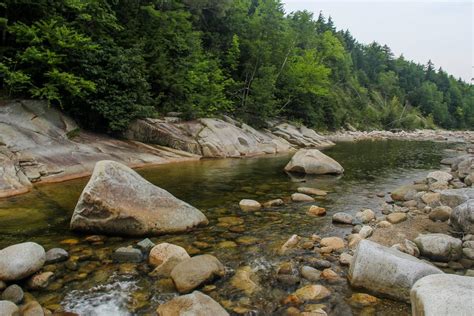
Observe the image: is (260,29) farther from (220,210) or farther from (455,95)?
(455,95)

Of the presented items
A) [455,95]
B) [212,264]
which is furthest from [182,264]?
[455,95]

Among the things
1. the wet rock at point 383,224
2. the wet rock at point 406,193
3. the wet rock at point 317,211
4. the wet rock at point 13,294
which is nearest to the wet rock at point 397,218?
the wet rock at point 383,224

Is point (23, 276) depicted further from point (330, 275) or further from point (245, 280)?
point (330, 275)

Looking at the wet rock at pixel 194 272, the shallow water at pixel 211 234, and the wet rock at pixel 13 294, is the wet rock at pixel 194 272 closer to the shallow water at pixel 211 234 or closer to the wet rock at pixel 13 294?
the shallow water at pixel 211 234

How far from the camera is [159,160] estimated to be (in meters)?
16.1

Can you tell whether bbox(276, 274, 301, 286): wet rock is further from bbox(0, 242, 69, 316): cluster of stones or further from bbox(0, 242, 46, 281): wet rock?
bbox(0, 242, 46, 281): wet rock

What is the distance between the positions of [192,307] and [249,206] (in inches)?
202

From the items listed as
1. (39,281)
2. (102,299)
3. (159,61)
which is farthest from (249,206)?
(159,61)

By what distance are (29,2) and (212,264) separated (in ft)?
47.6

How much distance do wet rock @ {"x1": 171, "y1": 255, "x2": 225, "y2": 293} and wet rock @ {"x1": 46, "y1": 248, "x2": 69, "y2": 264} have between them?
6.70ft

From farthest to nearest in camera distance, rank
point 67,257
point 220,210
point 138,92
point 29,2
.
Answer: point 138,92 < point 29,2 < point 220,210 < point 67,257

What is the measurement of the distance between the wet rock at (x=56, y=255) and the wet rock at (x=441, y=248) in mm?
6285

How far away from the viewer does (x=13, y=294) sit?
4309 mm

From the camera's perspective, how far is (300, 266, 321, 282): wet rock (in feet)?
17.0
